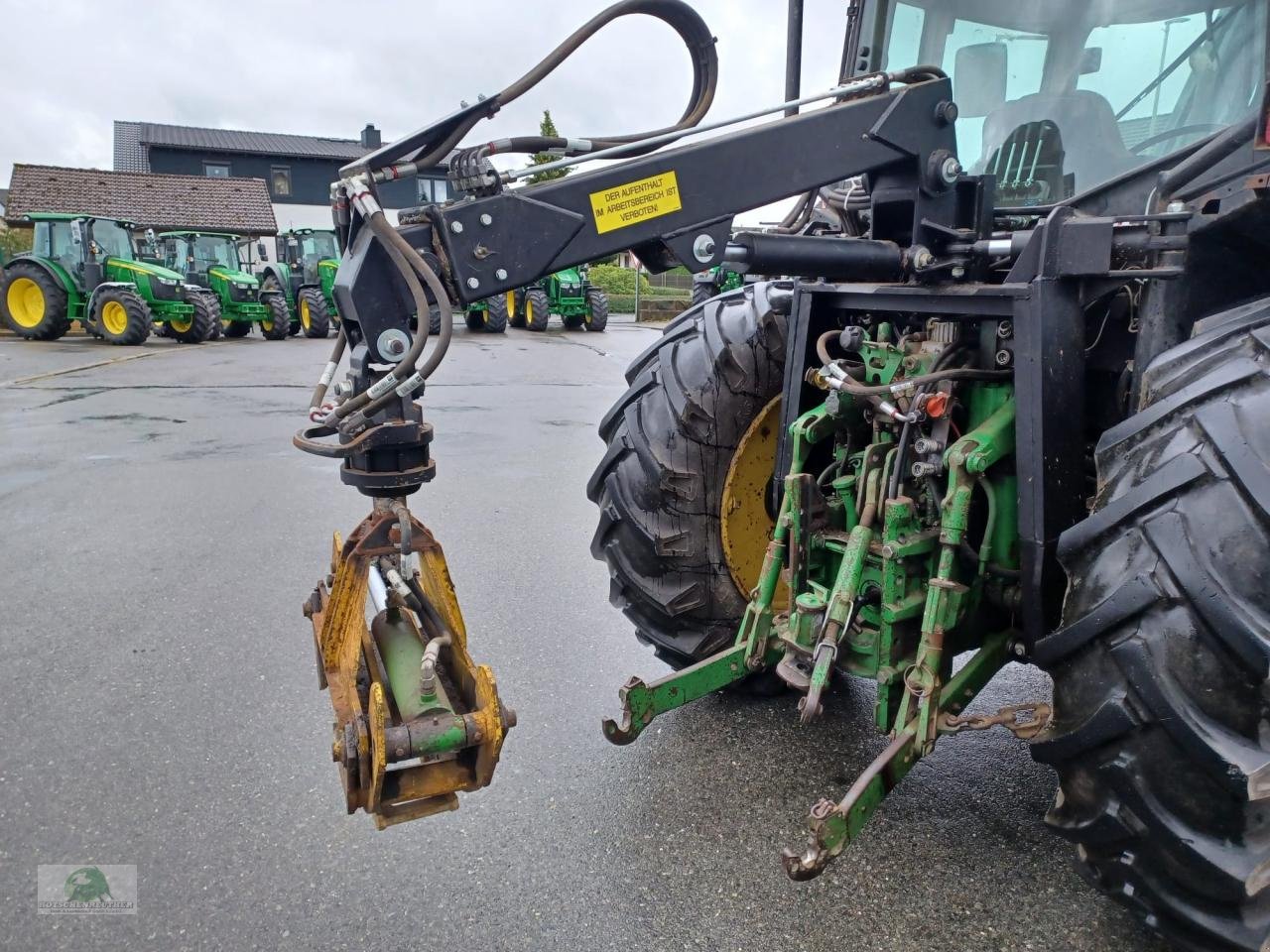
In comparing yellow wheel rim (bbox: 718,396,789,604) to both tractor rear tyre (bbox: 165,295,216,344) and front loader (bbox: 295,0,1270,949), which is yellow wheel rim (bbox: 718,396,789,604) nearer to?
front loader (bbox: 295,0,1270,949)

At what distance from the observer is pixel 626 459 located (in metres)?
2.72

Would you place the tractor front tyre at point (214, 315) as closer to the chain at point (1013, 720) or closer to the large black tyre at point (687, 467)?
the large black tyre at point (687, 467)

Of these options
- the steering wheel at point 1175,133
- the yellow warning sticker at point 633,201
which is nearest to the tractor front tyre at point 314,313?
the yellow warning sticker at point 633,201

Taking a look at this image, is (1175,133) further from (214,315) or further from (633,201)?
(214,315)

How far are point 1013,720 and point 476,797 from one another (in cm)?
144

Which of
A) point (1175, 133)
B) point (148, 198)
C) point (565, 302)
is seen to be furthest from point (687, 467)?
point (148, 198)

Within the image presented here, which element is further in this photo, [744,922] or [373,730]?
[744,922]

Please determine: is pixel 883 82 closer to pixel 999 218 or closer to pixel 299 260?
pixel 999 218

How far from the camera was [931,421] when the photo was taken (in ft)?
A: 7.21

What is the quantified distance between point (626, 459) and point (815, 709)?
100 cm

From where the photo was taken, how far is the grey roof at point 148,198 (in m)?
27.9

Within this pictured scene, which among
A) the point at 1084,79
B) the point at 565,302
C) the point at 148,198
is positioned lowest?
the point at 565,302

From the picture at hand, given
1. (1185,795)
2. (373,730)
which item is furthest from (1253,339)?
(373,730)

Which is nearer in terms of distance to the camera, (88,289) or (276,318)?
(88,289)
